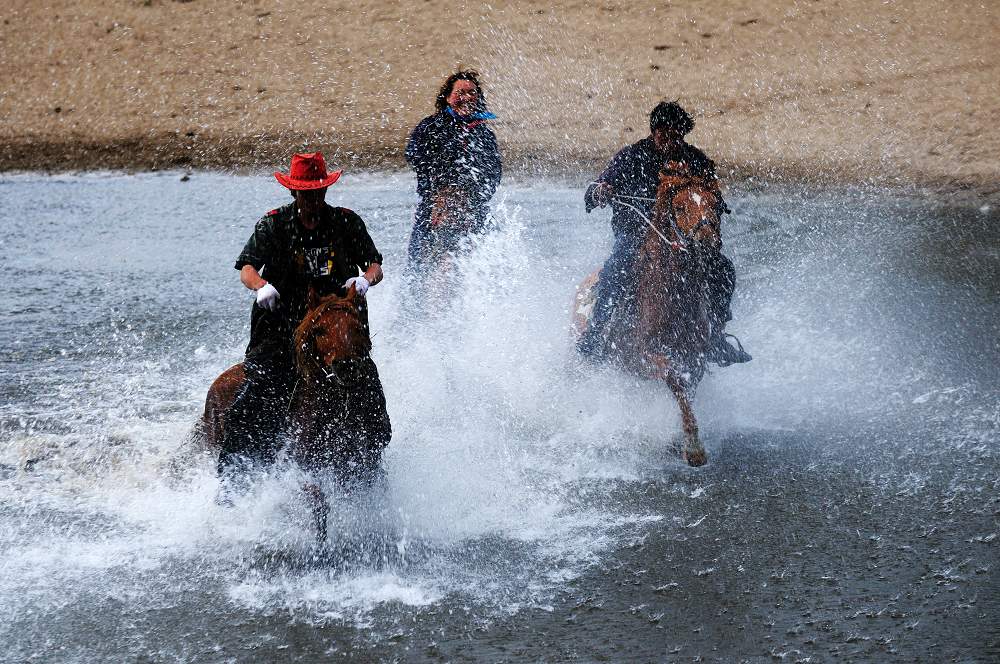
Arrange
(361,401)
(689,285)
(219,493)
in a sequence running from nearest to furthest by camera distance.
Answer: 1. (361,401)
2. (219,493)
3. (689,285)

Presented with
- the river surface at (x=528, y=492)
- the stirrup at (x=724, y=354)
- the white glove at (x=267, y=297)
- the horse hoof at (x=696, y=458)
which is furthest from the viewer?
the stirrup at (x=724, y=354)

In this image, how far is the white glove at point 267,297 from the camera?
548cm

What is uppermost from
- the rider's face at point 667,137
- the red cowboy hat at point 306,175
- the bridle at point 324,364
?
the rider's face at point 667,137

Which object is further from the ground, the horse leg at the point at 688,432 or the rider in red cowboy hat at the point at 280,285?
the rider in red cowboy hat at the point at 280,285

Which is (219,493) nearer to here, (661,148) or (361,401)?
(361,401)

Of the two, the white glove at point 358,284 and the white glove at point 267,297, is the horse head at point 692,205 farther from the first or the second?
the white glove at point 267,297

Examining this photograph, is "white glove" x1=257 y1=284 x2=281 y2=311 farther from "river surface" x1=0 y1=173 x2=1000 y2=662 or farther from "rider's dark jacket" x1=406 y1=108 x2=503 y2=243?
"rider's dark jacket" x1=406 y1=108 x2=503 y2=243

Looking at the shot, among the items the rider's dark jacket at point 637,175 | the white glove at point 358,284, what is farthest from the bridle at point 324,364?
the rider's dark jacket at point 637,175

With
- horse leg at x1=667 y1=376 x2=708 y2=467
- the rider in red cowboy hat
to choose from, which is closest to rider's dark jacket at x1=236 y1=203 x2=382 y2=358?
the rider in red cowboy hat

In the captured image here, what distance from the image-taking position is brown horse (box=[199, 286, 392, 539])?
5.37 metres

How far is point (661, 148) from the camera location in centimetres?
763

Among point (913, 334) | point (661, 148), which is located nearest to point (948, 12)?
point (913, 334)

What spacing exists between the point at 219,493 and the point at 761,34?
54.1ft

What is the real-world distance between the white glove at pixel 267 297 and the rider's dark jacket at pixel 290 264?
265 millimetres
